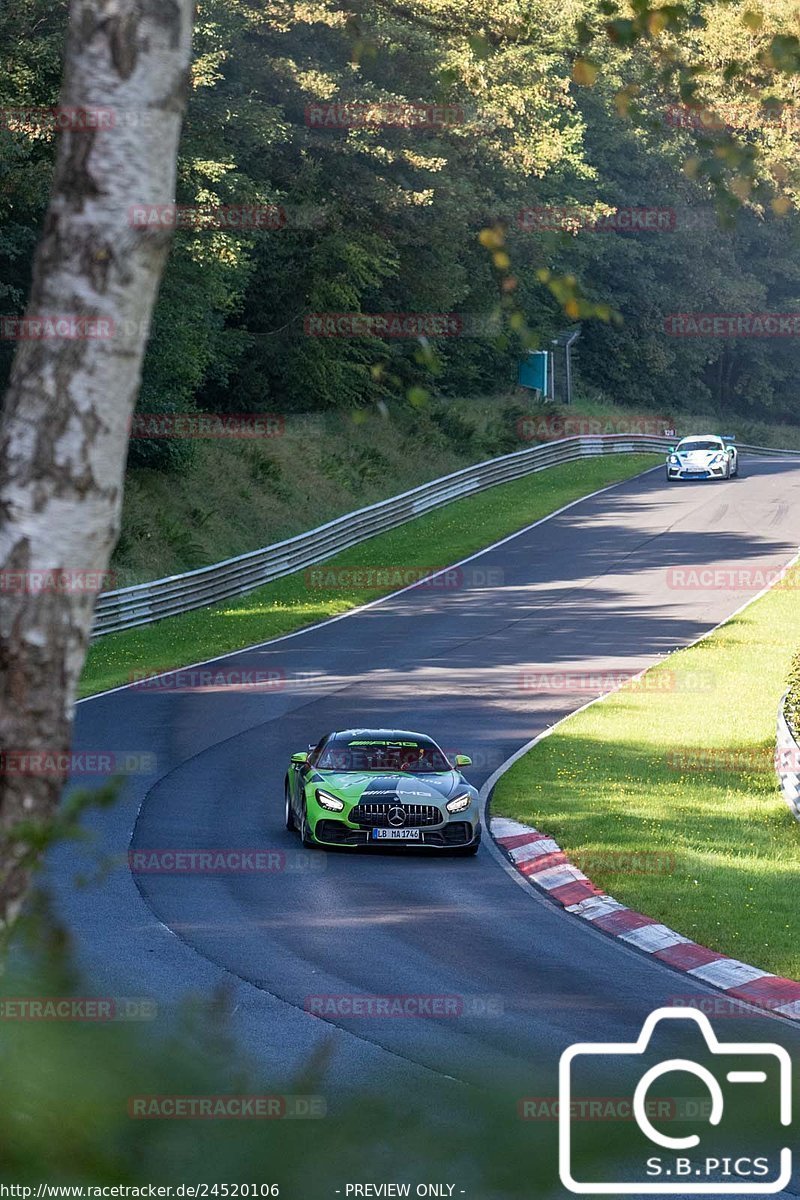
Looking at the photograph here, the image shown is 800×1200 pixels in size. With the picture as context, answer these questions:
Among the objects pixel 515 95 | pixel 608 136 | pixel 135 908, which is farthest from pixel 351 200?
pixel 135 908

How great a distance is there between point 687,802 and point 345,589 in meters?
23.2

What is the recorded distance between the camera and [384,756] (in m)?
18.4

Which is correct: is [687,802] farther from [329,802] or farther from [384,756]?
[329,802]

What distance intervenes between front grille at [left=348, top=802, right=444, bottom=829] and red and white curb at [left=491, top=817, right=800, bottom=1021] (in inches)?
40.9

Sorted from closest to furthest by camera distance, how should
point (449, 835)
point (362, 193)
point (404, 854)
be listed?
point (449, 835) < point (404, 854) < point (362, 193)

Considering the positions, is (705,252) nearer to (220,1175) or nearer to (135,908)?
(135,908)

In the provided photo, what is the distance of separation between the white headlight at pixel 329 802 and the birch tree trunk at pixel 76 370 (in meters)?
13.6

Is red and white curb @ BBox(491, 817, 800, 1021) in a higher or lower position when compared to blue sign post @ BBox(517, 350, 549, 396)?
lower

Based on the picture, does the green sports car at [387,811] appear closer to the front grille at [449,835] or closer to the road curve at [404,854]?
the front grille at [449,835]

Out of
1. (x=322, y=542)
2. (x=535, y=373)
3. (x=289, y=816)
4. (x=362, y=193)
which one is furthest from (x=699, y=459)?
(x=289, y=816)

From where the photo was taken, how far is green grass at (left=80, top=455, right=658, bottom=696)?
1268 inches

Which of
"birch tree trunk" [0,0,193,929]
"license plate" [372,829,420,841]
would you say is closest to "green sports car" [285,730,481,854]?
"license plate" [372,829,420,841]

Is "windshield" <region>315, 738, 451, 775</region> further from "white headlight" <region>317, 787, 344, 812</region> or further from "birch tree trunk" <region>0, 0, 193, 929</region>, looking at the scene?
"birch tree trunk" <region>0, 0, 193, 929</region>

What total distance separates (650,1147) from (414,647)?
98.7 ft
